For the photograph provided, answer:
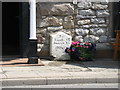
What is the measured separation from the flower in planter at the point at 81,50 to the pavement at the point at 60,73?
12.1 inches

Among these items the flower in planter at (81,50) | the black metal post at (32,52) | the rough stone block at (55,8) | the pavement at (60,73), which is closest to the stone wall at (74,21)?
the rough stone block at (55,8)

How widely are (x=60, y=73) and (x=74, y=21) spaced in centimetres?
273

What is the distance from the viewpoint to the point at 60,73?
717 cm

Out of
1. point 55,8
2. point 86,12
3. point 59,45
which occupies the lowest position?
point 59,45

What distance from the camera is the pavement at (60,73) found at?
259 inches

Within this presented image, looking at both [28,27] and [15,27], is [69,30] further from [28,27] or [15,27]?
[15,27]

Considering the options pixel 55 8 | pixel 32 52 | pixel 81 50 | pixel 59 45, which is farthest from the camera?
pixel 55 8

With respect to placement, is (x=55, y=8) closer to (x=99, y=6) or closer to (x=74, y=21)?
(x=74, y=21)

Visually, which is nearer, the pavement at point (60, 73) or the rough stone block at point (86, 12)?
the pavement at point (60, 73)

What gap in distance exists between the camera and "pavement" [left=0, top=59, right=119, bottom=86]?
6.57 meters

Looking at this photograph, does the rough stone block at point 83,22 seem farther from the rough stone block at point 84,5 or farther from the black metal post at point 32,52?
the black metal post at point 32,52

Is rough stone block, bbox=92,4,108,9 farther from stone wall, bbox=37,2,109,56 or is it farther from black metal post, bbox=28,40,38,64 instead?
black metal post, bbox=28,40,38,64

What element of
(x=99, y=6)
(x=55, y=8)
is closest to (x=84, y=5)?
(x=99, y=6)

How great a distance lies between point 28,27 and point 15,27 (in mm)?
4038
